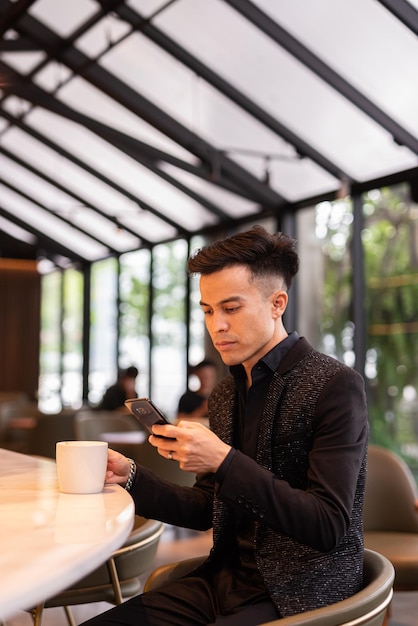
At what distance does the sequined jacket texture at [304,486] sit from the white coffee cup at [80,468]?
0.23m

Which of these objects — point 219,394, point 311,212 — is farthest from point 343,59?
point 219,394

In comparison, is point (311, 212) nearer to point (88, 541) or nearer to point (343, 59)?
point (343, 59)

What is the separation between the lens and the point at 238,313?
1.76m

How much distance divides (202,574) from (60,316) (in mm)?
12296

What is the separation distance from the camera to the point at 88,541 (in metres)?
1.13

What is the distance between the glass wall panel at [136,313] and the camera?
424 inches

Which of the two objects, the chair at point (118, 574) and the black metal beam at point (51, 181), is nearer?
the chair at point (118, 574)

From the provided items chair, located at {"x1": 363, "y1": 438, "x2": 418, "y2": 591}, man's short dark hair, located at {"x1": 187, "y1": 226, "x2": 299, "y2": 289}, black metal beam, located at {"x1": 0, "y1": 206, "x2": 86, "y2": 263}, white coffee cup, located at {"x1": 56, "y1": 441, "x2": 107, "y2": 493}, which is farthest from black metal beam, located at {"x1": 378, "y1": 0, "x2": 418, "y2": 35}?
black metal beam, located at {"x1": 0, "y1": 206, "x2": 86, "y2": 263}

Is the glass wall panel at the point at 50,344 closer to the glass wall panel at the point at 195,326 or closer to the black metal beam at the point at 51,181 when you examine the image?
the black metal beam at the point at 51,181

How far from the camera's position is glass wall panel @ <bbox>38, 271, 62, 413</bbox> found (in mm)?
13836

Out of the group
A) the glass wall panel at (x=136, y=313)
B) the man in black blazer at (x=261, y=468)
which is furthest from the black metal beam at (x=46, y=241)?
the man in black blazer at (x=261, y=468)

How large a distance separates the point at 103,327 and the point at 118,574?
10048 mm

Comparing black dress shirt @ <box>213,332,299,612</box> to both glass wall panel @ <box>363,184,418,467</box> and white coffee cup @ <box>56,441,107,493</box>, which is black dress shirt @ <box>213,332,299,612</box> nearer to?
white coffee cup @ <box>56,441,107,493</box>

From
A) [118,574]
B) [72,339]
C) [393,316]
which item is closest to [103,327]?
[72,339]
